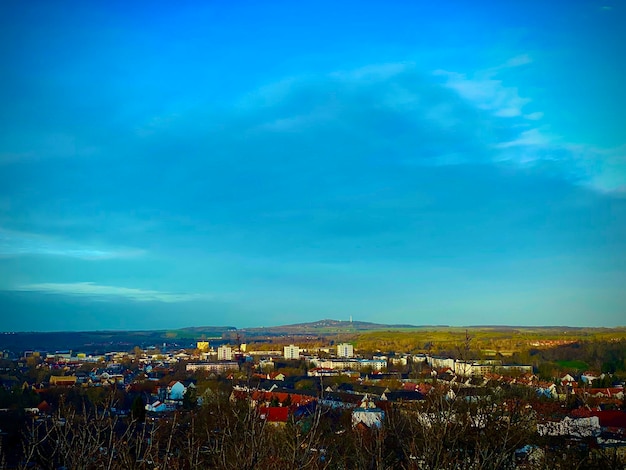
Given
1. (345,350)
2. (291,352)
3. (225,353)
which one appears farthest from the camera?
(345,350)

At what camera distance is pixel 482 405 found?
45.3ft

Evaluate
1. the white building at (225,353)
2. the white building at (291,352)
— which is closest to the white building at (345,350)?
the white building at (291,352)

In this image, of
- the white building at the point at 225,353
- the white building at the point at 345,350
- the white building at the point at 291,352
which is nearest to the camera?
the white building at the point at 225,353

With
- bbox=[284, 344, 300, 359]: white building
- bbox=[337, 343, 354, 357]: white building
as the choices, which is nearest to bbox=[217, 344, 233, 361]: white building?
bbox=[284, 344, 300, 359]: white building

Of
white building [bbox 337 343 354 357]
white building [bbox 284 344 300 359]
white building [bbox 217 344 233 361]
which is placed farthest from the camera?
white building [bbox 337 343 354 357]

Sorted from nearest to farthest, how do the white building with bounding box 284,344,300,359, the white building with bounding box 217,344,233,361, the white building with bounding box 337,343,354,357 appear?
1. the white building with bounding box 217,344,233,361
2. the white building with bounding box 284,344,300,359
3. the white building with bounding box 337,343,354,357

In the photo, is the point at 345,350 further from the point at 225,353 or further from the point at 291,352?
the point at 225,353

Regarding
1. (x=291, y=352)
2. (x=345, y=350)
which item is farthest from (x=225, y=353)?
(x=345, y=350)

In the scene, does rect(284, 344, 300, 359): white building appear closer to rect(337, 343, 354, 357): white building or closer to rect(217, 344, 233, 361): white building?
rect(337, 343, 354, 357): white building

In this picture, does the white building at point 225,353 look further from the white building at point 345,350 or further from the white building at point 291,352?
the white building at point 345,350

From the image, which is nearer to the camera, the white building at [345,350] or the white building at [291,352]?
the white building at [291,352]

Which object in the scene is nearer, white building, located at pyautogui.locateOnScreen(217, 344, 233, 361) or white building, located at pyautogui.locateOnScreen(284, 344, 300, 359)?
white building, located at pyautogui.locateOnScreen(217, 344, 233, 361)

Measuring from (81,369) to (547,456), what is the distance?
62.0 metres

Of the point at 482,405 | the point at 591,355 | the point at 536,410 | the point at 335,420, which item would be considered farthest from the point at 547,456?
the point at 591,355
